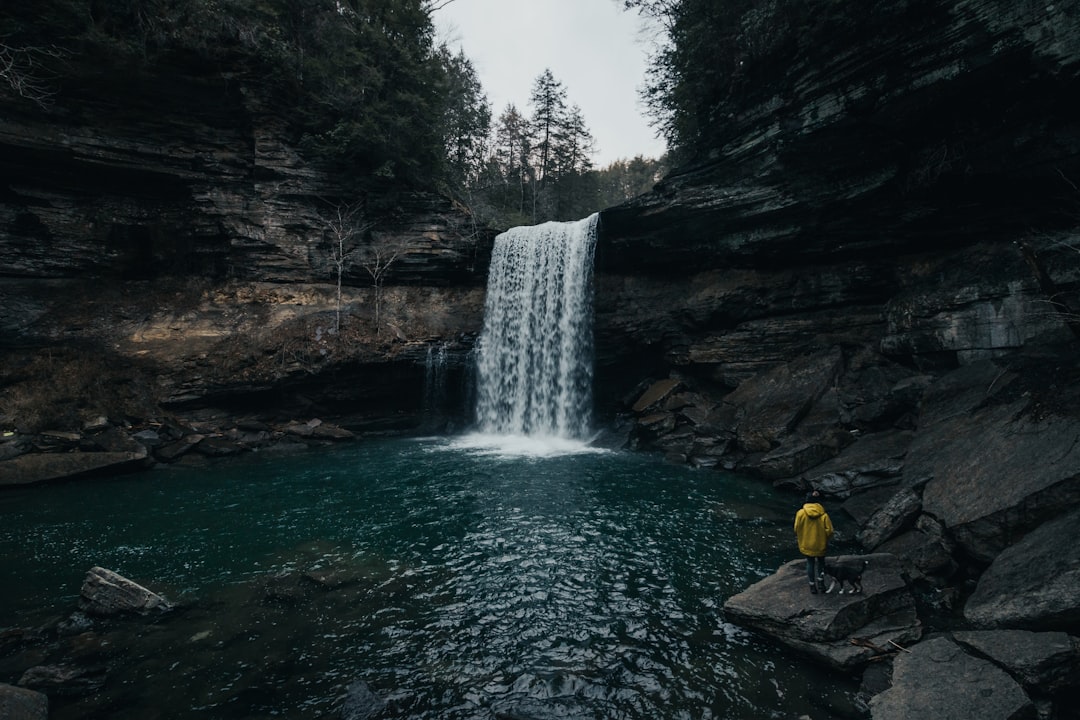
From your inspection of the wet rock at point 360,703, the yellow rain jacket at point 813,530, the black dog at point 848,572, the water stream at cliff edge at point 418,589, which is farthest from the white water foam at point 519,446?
the wet rock at point 360,703

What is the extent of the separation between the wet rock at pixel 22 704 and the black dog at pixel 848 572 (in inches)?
455

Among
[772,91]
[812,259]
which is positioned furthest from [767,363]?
[772,91]

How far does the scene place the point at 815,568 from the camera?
8.19 m

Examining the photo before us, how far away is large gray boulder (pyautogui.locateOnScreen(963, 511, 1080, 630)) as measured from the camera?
259 inches

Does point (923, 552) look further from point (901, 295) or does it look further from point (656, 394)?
point (656, 394)

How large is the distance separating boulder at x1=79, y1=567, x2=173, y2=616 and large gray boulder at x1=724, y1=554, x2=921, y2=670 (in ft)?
35.7

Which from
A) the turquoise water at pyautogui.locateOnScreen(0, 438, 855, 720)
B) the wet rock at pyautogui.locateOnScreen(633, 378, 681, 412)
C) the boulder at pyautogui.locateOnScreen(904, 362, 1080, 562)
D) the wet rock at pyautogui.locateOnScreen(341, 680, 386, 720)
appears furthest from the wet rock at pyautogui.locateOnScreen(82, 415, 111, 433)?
the boulder at pyautogui.locateOnScreen(904, 362, 1080, 562)

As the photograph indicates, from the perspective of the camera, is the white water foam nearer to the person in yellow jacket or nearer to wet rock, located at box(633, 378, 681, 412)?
wet rock, located at box(633, 378, 681, 412)

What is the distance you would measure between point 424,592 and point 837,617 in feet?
24.7

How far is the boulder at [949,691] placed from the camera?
549cm

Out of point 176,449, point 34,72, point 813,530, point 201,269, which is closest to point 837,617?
point 813,530

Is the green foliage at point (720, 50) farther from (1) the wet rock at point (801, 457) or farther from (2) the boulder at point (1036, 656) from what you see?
(2) the boulder at point (1036, 656)

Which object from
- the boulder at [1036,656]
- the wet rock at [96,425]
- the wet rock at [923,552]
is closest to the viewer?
the boulder at [1036,656]

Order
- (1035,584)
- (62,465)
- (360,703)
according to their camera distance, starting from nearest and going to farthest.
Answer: (360,703) < (1035,584) < (62,465)
